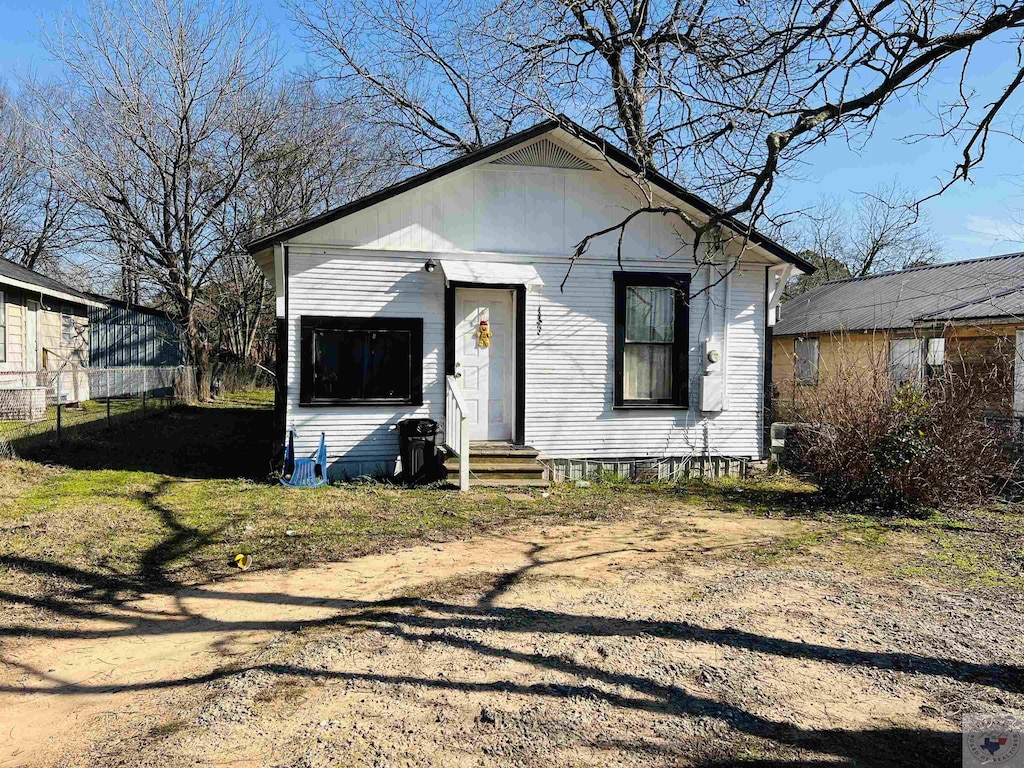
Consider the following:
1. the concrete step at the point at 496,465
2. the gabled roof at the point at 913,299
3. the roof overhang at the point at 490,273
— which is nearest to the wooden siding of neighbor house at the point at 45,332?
the roof overhang at the point at 490,273

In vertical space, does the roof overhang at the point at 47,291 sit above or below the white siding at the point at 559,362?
above

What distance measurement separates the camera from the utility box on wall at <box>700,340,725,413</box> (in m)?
10.6

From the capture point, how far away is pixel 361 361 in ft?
31.9

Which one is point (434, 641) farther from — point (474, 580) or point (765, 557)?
point (765, 557)

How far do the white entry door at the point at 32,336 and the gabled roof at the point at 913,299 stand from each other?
62.2 ft

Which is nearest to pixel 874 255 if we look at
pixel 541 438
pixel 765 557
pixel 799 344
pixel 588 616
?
pixel 799 344

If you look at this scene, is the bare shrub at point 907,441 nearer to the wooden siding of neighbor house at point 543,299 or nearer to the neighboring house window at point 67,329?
the wooden siding of neighbor house at point 543,299

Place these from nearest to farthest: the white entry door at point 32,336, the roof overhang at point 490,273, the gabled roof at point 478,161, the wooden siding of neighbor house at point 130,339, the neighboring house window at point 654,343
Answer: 1. the gabled roof at point 478,161
2. the roof overhang at point 490,273
3. the neighboring house window at point 654,343
4. the white entry door at point 32,336
5. the wooden siding of neighbor house at point 130,339

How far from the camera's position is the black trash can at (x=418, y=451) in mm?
9477

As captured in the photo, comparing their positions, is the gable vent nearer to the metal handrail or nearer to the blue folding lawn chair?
the metal handrail

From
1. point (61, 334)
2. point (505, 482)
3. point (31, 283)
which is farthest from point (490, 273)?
point (61, 334)

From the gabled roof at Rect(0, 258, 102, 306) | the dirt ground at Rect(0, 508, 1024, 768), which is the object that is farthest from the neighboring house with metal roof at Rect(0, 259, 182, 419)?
the dirt ground at Rect(0, 508, 1024, 768)

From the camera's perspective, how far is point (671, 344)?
10703 mm

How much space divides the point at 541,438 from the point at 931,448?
16.2 ft
